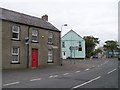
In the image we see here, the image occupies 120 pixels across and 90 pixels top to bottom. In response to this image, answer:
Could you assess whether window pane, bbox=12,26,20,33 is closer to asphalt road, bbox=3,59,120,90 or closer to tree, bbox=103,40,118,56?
asphalt road, bbox=3,59,120,90

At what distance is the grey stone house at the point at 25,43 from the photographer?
25.9 metres

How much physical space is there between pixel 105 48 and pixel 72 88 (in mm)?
125142

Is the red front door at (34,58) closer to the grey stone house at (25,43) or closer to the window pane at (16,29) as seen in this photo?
the grey stone house at (25,43)

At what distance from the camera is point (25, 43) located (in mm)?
28312

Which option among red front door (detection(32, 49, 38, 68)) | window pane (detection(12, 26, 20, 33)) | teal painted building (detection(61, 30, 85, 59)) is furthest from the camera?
teal painted building (detection(61, 30, 85, 59))

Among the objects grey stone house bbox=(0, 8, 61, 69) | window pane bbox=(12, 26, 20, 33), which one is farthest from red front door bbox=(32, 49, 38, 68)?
window pane bbox=(12, 26, 20, 33)

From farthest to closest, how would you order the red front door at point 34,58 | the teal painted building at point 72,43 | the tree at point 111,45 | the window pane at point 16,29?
the tree at point 111,45, the teal painted building at point 72,43, the red front door at point 34,58, the window pane at point 16,29

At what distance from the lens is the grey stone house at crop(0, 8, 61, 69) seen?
1019 inches

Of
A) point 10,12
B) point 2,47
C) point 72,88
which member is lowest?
point 72,88

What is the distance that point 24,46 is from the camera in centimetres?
2836

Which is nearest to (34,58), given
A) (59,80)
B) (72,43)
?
(59,80)

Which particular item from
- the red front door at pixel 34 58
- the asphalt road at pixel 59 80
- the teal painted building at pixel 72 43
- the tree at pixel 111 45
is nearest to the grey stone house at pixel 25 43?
the red front door at pixel 34 58

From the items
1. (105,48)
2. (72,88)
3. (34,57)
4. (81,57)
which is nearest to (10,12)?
(34,57)

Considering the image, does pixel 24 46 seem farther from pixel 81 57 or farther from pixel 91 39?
pixel 91 39
